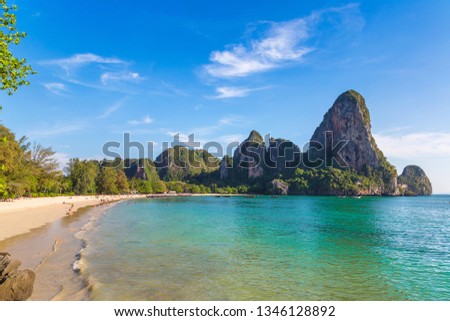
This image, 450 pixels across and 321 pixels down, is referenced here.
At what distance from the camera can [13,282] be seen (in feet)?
35.6

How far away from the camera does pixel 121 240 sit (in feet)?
85.4

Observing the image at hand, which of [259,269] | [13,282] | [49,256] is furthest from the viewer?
[49,256]

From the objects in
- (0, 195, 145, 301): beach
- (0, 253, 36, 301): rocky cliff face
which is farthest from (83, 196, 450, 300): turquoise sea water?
(0, 253, 36, 301): rocky cliff face

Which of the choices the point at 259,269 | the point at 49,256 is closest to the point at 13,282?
the point at 49,256

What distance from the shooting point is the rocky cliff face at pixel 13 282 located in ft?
34.6

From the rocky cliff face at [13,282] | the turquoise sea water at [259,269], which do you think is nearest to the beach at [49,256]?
the rocky cliff face at [13,282]

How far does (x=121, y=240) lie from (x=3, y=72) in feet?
59.7

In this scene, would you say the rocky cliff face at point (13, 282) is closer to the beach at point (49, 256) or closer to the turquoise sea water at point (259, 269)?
the beach at point (49, 256)

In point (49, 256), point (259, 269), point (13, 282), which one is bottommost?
point (259, 269)

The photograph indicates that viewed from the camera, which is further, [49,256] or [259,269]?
[49,256]

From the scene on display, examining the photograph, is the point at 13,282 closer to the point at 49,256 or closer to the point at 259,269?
the point at 49,256

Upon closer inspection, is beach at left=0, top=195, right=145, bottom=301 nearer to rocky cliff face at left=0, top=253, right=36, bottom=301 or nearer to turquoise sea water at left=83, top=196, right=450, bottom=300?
rocky cliff face at left=0, top=253, right=36, bottom=301
